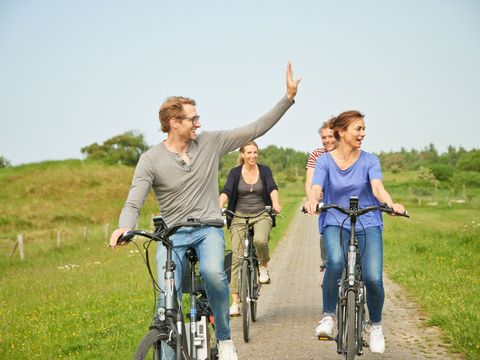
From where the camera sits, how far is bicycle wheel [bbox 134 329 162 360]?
3.55 meters

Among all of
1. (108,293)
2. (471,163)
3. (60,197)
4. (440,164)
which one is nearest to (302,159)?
(471,163)

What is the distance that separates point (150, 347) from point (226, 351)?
1341 mm

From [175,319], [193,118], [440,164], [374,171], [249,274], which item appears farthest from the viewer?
[440,164]

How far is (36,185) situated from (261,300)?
171ft

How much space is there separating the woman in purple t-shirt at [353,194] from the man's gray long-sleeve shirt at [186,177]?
0.90 metres

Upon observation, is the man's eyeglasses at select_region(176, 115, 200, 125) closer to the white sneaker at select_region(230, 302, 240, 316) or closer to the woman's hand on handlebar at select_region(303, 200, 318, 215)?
the woman's hand on handlebar at select_region(303, 200, 318, 215)

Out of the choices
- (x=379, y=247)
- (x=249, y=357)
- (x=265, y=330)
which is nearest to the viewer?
(x=379, y=247)

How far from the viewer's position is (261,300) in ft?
31.5

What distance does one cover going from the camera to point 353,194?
222 inches

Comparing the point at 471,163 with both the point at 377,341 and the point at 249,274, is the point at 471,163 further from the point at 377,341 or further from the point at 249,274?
the point at 377,341

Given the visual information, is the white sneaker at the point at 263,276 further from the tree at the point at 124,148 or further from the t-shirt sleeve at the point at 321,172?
the tree at the point at 124,148

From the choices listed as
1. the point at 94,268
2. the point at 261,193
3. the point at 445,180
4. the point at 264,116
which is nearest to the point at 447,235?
the point at 94,268

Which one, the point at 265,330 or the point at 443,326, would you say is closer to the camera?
the point at 443,326

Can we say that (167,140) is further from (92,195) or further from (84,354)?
(92,195)
